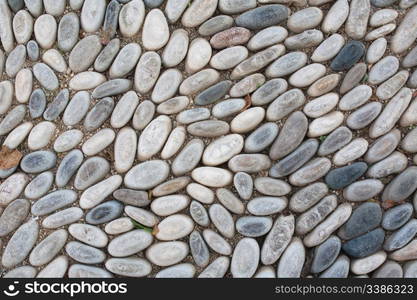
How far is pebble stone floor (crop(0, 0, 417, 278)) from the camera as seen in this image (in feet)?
3.76

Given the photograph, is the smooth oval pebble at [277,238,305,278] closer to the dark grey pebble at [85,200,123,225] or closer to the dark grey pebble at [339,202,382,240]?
the dark grey pebble at [339,202,382,240]

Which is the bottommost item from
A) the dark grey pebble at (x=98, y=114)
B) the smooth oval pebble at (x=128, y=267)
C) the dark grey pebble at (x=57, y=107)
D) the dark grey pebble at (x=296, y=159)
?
the smooth oval pebble at (x=128, y=267)

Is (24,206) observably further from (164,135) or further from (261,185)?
(261,185)

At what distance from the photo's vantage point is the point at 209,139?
1188 millimetres

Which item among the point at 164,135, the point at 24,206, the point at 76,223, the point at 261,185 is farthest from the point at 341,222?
the point at 24,206

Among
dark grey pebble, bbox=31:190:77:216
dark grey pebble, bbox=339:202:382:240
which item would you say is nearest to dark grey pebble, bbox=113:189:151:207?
dark grey pebble, bbox=31:190:77:216

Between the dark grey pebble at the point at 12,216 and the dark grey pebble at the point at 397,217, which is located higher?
the dark grey pebble at the point at 12,216

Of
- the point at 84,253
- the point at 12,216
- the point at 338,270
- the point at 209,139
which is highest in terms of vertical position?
the point at 209,139

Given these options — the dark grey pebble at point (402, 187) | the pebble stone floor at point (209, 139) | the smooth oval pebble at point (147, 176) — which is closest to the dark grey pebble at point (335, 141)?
the pebble stone floor at point (209, 139)

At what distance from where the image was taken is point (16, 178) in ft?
3.87

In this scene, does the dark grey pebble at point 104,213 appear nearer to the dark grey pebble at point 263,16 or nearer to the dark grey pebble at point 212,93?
the dark grey pebble at point 212,93

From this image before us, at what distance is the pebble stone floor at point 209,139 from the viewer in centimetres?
115

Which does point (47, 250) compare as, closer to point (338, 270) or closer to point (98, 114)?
point (98, 114)

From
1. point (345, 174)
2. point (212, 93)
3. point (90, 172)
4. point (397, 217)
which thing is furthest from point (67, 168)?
point (397, 217)
